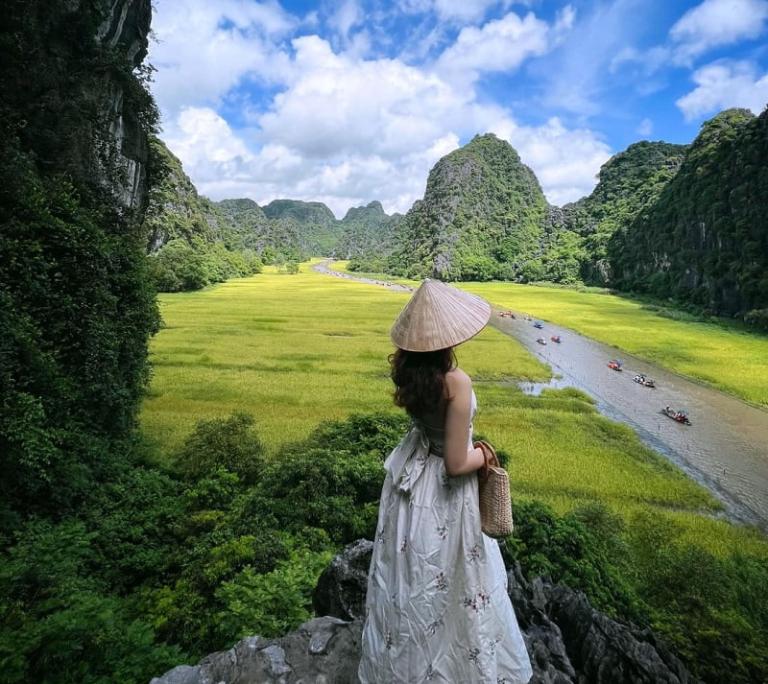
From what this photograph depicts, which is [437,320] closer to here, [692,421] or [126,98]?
[126,98]

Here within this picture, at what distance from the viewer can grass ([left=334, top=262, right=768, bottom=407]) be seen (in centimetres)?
2452

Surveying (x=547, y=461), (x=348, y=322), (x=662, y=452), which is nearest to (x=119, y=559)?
(x=547, y=461)

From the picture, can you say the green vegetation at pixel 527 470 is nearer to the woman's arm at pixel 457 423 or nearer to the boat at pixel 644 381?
the woman's arm at pixel 457 423

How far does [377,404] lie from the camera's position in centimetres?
1869

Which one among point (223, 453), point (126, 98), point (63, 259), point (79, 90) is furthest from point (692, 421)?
point (79, 90)

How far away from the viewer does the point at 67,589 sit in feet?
17.2

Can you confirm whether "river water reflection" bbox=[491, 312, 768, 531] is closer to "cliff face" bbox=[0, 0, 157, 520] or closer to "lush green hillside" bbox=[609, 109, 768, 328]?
"cliff face" bbox=[0, 0, 157, 520]

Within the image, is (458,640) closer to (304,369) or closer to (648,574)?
(648,574)

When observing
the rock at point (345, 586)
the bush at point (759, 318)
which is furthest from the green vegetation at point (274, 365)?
the bush at point (759, 318)

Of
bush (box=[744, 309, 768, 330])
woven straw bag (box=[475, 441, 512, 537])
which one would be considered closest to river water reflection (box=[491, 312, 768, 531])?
woven straw bag (box=[475, 441, 512, 537])

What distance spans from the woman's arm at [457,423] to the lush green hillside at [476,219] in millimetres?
91368

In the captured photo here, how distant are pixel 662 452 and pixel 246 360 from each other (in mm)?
19188

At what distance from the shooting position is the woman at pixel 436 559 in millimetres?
2543

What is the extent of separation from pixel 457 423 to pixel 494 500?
20.3 inches
